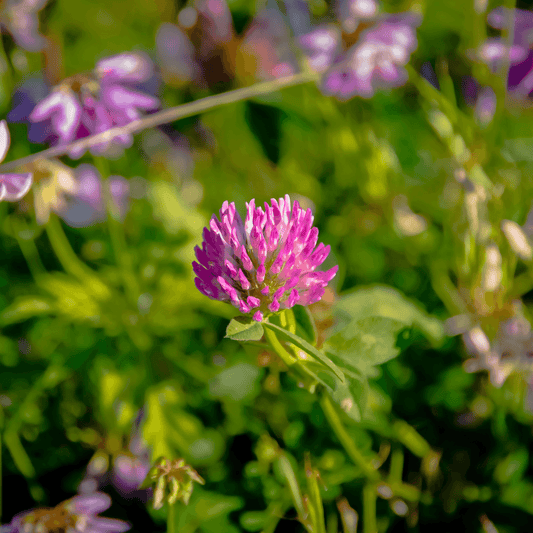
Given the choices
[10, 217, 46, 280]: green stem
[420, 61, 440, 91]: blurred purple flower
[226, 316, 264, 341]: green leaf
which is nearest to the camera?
[226, 316, 264, 341]: green leaf

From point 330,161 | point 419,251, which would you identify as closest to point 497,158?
point 419,251

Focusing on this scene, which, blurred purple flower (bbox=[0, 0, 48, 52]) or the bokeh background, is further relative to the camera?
blurred purple flower (bbox=[0, 0, 48, 52])

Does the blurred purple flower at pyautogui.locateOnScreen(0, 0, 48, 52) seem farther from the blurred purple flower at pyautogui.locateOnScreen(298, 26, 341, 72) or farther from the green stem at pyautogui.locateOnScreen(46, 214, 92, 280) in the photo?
the blurred purple flower at pyautogui.locateOnScreen(298, 26, 341, 72)

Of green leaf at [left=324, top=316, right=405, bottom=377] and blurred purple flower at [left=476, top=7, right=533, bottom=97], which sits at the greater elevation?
blurred purple flower at [left=476, top=7, right=533, bottom=97]

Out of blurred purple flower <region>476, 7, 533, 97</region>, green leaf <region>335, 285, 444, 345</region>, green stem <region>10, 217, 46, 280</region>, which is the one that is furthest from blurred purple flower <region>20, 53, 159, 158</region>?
blurred purple flower <region>476, 7, 533, 97</region>

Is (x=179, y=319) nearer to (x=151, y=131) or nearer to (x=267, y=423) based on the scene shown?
(x=267, y=423)

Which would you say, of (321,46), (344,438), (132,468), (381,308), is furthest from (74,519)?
(321,46)
